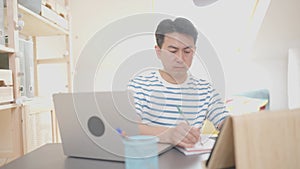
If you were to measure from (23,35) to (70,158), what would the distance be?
1.57m

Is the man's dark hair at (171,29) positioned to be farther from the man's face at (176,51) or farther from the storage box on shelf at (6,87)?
the storage box on shelf at (6,87)

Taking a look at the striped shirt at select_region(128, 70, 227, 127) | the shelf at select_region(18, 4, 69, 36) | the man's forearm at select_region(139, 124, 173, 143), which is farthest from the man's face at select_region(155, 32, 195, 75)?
the shelf at select_region(18, 4, 69, 36)

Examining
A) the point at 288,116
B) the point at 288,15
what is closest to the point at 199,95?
the point at 288,15

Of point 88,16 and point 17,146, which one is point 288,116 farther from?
point 88,16

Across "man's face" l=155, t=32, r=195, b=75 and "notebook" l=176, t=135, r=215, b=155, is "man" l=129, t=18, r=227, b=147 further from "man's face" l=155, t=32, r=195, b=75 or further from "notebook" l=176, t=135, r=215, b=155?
"notebook" l=176, t=135, r=215, b=155

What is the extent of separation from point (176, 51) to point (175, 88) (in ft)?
0.72

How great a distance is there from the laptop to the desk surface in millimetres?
31

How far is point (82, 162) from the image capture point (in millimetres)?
755

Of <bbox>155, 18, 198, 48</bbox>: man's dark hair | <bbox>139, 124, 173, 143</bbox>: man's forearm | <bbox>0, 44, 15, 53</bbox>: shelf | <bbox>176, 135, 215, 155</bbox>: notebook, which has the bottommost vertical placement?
<bbox>176, 135, 215, 155</bbox>: notebook

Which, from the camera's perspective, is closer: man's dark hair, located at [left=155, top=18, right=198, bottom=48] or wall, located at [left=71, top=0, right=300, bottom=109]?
man's dark hair, located at [left=155, top=18, right=198, bottom=48]

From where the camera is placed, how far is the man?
1.20 m

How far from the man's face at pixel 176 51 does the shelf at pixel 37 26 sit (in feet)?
2.66

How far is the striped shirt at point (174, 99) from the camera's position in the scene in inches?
49.6

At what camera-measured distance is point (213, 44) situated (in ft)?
7.27
